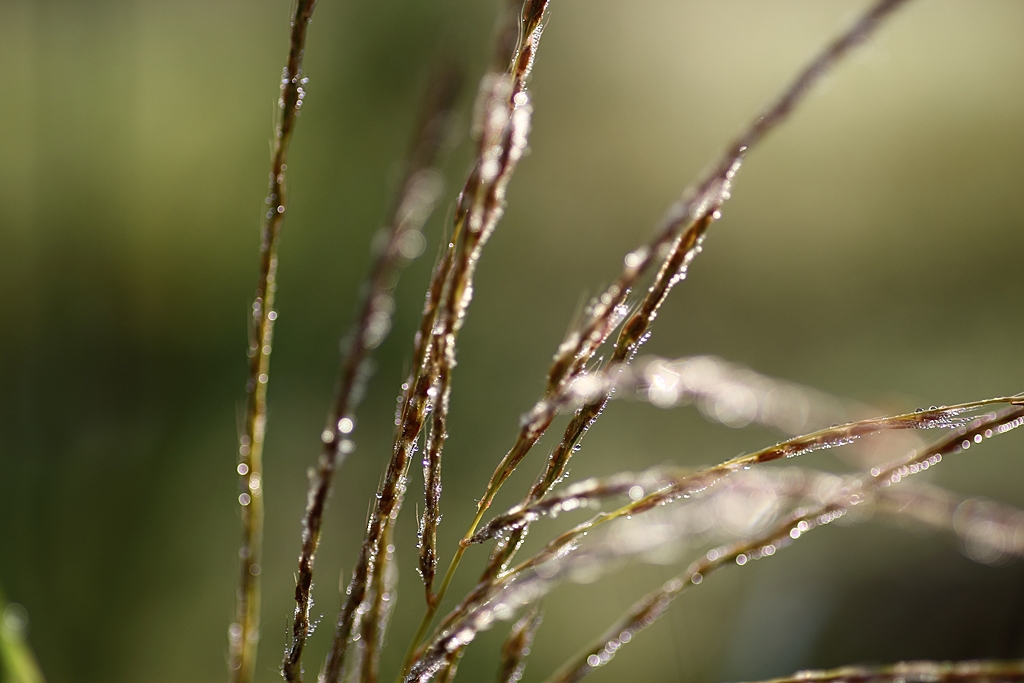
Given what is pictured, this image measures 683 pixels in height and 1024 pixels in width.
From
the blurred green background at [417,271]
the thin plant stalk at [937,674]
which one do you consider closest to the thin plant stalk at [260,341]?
the thin plant stalk at [937,674]

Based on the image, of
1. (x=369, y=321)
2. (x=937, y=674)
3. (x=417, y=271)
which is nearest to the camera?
(x=937, y=674)

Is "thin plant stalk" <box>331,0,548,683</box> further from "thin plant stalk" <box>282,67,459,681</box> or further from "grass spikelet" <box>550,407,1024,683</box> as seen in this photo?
"grass spikelet" <box>550,407,1024,683</box>

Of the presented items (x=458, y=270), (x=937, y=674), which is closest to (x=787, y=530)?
(x=937, y=674)

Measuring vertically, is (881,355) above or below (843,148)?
below

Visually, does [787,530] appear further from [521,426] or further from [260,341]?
[260,341]

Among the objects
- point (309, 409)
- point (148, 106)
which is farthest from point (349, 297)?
point (148, 106)

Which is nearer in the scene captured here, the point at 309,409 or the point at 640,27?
the point at 309,409

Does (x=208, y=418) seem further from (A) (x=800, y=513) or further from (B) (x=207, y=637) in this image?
(A) (x=800, y=513)

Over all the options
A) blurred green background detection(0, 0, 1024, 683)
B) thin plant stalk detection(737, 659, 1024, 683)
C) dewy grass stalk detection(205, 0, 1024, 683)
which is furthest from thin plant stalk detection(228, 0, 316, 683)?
blurred green background detection(0, 0, 1024, 683)
